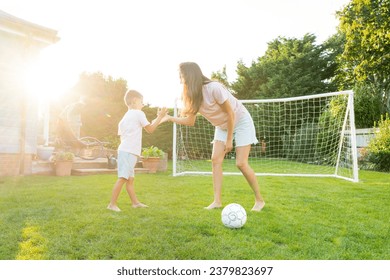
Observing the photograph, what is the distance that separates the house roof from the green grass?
165 inches

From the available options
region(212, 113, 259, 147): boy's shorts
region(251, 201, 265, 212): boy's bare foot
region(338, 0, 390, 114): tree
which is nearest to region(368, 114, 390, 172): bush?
region(338, 0, 390, 114): tree

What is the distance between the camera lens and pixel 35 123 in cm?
812

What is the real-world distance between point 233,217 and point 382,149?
29.1ft

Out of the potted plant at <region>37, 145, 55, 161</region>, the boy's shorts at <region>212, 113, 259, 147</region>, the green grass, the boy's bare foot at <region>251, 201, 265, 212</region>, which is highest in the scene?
the boy's shorts at <region>212, 113, 259, 147</region>

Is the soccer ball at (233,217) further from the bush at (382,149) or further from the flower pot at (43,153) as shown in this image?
the bush at (382,149)

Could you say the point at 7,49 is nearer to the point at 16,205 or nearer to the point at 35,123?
the point at 35,123

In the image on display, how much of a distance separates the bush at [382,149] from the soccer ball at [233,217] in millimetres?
8716

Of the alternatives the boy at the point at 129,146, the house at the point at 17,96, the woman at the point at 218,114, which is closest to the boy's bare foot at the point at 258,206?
the woman at the point at 218,114

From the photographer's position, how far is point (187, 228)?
3.06m

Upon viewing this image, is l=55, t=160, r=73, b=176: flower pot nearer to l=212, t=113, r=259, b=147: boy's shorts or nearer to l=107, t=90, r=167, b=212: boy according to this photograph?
l=107, t=90, r=167, b=212: boy

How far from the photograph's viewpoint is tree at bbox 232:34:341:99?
20.8 meters

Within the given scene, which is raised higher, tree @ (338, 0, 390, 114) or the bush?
tree @ (338, 0, 390, 114)

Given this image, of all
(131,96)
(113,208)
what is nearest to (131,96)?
(131,96)
